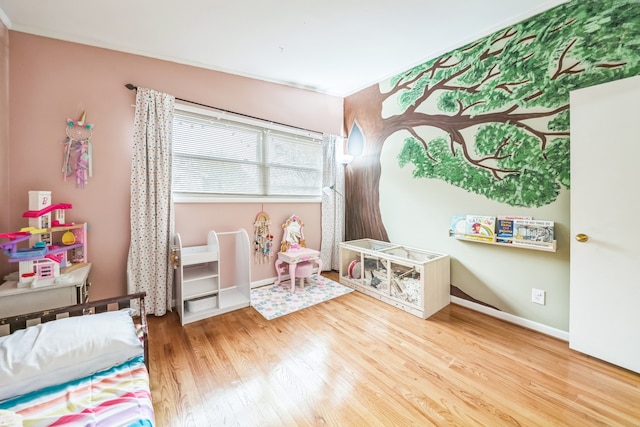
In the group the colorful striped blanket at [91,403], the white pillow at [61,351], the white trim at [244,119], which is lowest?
the colorful striped blanket at [91,403]

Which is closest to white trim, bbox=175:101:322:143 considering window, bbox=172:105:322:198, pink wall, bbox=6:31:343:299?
window, bbox=172:105:322:198

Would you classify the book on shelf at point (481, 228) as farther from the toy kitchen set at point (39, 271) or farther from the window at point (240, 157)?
the toy kitchen set at point (39, 271)

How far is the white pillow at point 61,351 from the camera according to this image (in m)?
1.01

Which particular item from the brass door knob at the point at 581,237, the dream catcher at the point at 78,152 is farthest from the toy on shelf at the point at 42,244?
the brass door knob at the point at 581,237

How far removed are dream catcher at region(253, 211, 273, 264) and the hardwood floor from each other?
956 mm

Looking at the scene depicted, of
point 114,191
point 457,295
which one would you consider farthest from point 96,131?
point 457,295

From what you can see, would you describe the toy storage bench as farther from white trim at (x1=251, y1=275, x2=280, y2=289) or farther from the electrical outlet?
white trim at (x1=251, y1=275, x2=280, y2=289)

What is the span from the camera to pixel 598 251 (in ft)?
5.79

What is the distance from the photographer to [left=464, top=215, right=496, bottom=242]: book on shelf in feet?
7.68

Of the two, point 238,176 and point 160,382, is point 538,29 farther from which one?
point 160,382

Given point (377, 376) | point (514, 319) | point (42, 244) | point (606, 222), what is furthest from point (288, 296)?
point (606, 222)

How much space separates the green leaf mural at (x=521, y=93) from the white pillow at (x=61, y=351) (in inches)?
115

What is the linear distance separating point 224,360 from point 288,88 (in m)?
3.13

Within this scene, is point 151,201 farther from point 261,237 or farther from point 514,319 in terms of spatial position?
point 514,319
